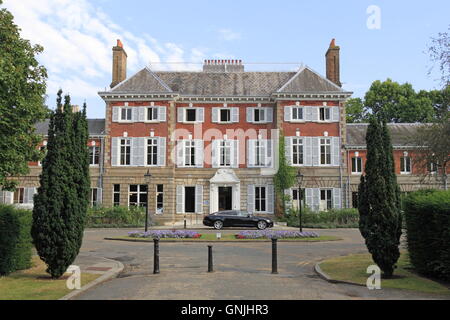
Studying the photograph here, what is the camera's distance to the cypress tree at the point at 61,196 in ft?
33.4

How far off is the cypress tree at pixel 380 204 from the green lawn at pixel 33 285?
7221 mm

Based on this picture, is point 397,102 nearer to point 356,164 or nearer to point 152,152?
point 356,164

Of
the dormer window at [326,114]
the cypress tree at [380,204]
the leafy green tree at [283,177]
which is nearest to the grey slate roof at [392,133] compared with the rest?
the dormer window at [326,114]

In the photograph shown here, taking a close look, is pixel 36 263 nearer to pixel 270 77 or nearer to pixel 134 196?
pixel 134 196

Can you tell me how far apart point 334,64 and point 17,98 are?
83.3ft

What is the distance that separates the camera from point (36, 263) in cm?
1288

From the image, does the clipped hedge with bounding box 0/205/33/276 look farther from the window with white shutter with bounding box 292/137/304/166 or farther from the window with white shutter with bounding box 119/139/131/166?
the window with white shutter with bounding box 292/137/304/166

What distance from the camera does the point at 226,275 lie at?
35.4ft

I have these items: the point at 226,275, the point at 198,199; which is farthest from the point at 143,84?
the point at 226,275

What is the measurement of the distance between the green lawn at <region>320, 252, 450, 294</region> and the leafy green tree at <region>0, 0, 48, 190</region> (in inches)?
556

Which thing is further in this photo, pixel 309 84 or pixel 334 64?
pixel 334 64

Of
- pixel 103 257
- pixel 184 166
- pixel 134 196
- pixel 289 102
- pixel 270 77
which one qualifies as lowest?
pixel 103 257

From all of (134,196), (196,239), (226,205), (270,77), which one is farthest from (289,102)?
(196,239)
